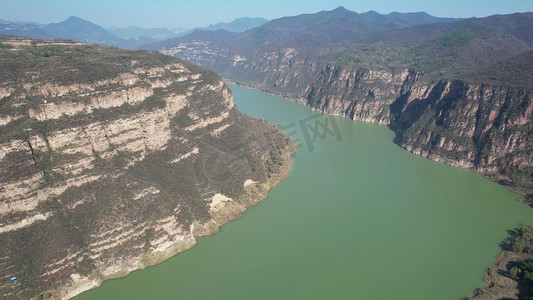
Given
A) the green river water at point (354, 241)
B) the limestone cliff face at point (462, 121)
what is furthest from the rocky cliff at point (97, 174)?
the limestone cliff face at point (462, 121)

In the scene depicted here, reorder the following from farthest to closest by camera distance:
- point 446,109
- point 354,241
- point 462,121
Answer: point 446,109 → point 462,121 → point 354,241

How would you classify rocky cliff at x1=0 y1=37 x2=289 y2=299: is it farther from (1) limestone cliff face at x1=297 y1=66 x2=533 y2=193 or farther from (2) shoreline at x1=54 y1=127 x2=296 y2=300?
(1) limestone cliff face at x1=297 y1=66 x2=533 y2=193

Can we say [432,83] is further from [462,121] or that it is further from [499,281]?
[499,281]

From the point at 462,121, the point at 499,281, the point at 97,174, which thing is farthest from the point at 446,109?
the point at 97,174

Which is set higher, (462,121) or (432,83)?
(432,83)

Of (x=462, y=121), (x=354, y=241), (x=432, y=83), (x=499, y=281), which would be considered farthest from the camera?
(x=432, y=83)

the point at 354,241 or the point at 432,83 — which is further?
the point at 432,83

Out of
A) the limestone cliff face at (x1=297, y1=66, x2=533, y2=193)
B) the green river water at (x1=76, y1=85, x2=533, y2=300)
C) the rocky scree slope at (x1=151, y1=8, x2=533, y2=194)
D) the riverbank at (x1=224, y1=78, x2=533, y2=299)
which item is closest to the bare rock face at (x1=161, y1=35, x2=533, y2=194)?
the limestone cliff face at (x1=297, y1=66, x2=533, y2=193)
